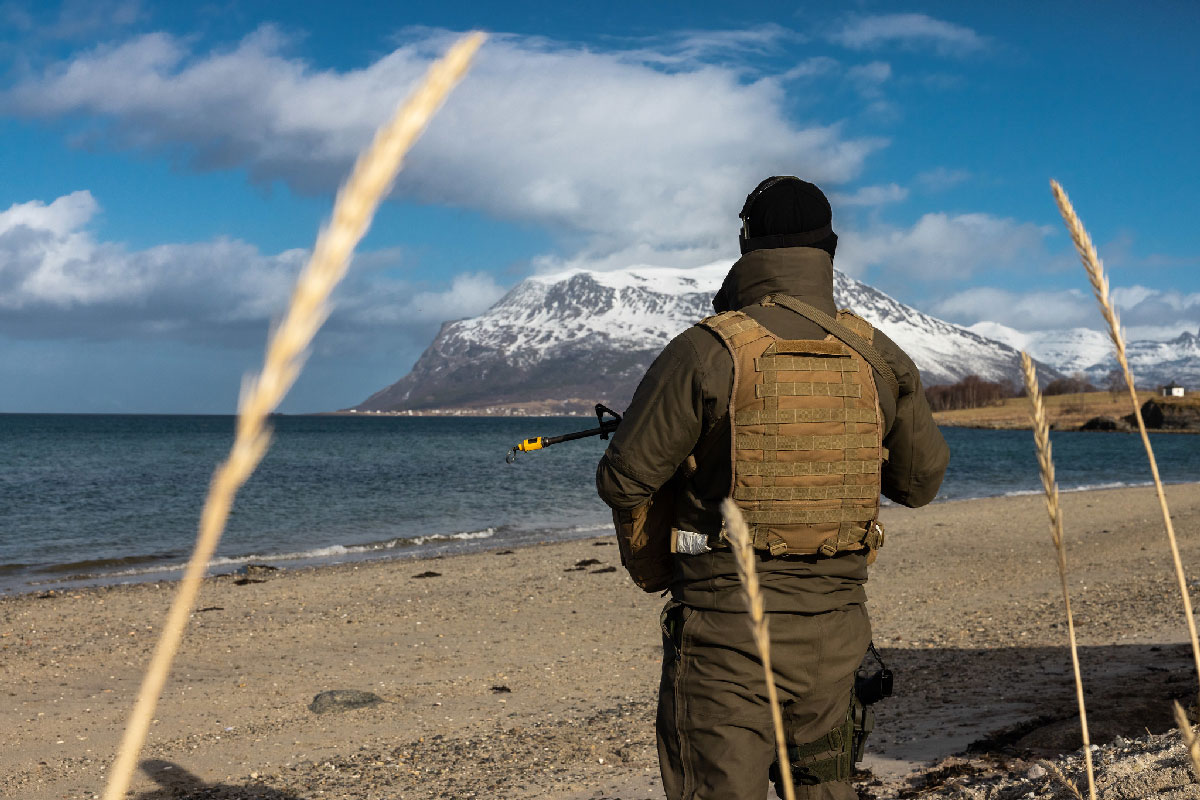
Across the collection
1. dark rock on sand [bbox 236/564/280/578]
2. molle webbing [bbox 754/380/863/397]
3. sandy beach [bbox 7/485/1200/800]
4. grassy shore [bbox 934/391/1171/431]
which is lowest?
dark rock on sand [bbox 236/564/280/578]

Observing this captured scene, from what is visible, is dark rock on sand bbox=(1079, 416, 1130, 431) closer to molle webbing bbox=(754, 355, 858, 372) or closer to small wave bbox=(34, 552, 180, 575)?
small wave bbox=(34, 552, 180, 575)

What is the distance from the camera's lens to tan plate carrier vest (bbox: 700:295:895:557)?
297 centimetres

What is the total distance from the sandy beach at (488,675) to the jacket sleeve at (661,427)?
3.43 meters

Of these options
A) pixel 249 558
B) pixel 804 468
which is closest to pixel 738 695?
pixel 804 468

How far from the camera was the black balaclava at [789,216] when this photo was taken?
10.3 ft

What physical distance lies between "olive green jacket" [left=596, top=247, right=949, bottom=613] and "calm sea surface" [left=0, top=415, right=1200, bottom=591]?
1935 cm

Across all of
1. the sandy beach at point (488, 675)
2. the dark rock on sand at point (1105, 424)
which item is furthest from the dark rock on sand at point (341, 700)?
the dark rock on sand at point (1105, 424)

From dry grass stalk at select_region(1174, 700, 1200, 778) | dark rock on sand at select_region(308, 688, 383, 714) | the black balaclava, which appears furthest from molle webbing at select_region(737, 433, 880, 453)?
dark rock on sand at select_region(308, 688, 383, 714)

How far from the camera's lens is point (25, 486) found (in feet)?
143

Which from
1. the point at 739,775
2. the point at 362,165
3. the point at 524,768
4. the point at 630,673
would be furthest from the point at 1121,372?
the point at 630,673

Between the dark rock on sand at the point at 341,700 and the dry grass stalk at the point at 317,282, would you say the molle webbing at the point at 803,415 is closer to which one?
the dry grass stalk at the point at 317,282

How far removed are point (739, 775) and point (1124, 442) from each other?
9868 cm

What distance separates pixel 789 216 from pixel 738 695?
63.2 inches

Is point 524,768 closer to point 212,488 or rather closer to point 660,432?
point 660,432
